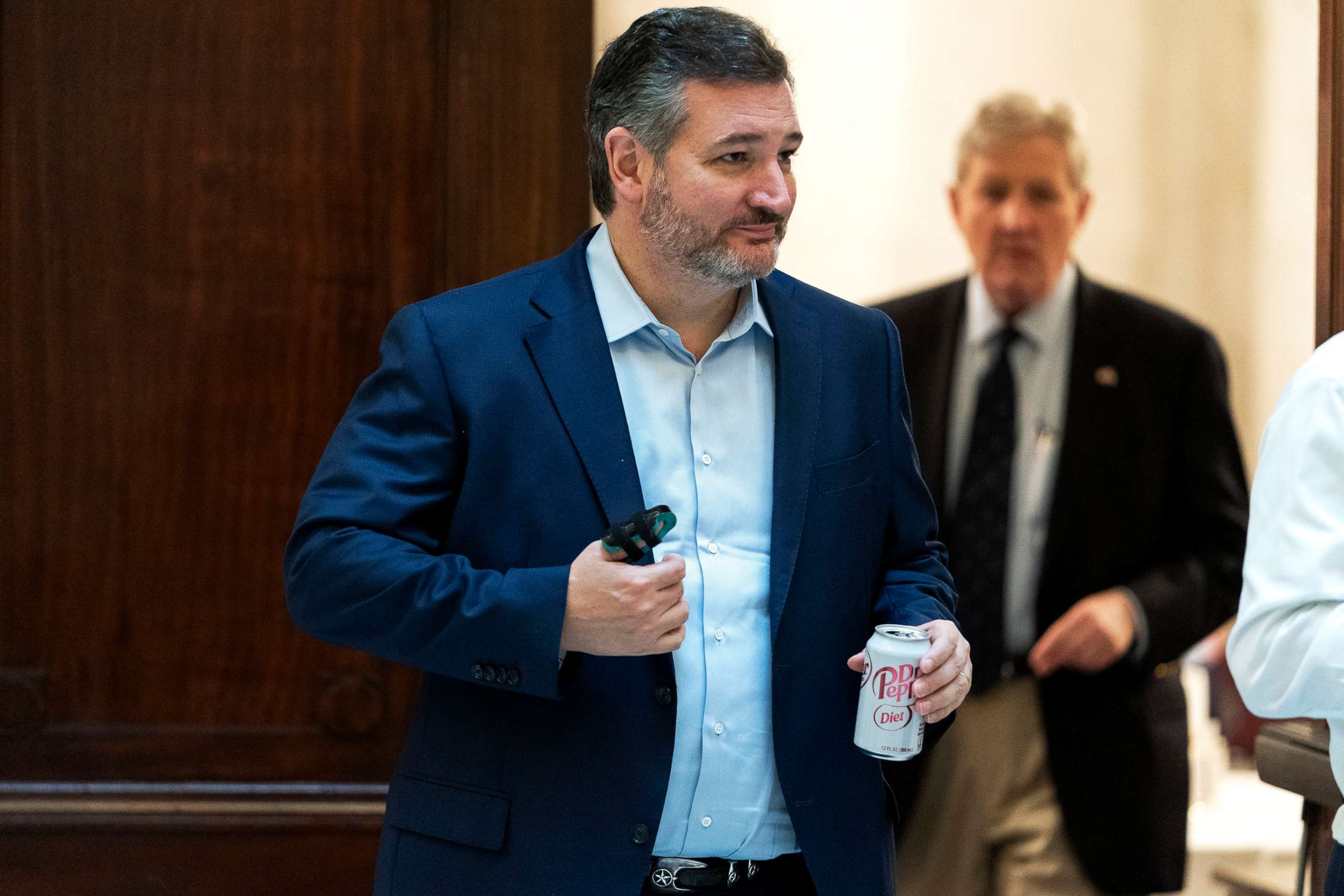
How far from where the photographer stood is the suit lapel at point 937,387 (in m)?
3.11

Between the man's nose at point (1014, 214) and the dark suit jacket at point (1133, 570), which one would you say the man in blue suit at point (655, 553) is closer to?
the dark suit jacket at point (1133, 570)

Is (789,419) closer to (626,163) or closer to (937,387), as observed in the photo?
(626,163)

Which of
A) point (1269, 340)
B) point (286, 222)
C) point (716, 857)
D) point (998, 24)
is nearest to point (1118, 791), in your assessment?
point (1269, 340)

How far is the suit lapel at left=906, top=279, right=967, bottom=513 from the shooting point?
311cm

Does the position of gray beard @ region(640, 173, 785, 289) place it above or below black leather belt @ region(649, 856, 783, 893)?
above

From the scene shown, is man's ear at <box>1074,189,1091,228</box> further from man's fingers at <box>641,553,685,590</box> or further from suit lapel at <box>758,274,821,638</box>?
man's fingers at <box>641,553,685,590</box>

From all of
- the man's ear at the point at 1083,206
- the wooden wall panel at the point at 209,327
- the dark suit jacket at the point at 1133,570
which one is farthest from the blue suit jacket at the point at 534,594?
the man's ear at the point at 1083,206

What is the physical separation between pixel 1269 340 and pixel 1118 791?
3.74 ft

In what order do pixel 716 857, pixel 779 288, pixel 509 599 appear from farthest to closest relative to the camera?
pixel 779 288, pixel 716 857, pixel 509 599

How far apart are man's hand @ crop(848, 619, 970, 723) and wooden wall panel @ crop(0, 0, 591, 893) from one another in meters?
1.45

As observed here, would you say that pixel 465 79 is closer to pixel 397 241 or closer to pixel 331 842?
pixel 397 241

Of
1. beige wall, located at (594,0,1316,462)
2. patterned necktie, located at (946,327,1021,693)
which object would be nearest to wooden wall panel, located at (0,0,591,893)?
beige wall, located at (594,0,1316,462)

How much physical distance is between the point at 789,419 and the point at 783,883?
65 cm

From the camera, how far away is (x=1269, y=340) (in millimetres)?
3172
